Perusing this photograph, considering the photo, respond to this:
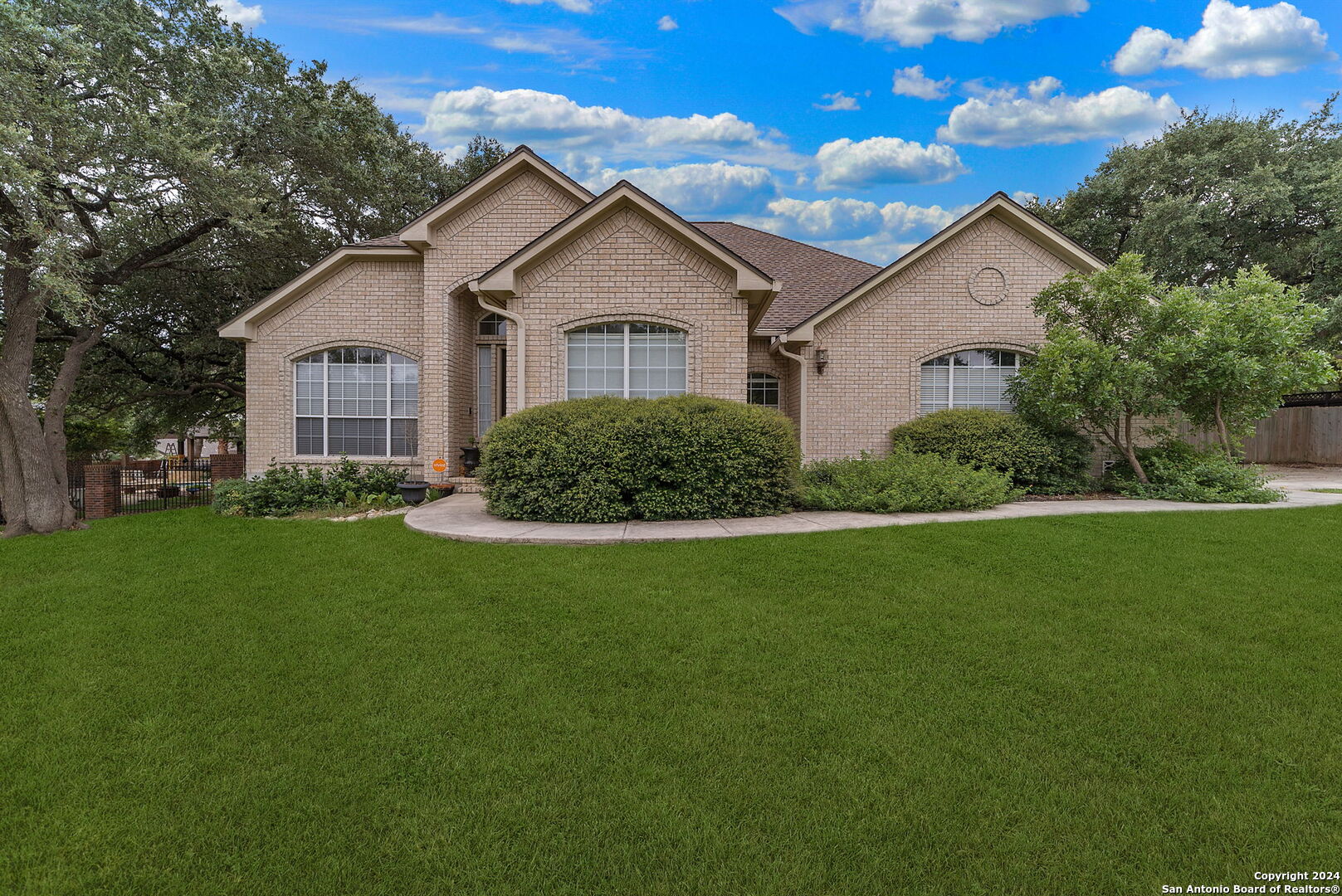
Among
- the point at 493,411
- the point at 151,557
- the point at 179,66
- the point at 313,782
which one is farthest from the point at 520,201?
the point at 313,782

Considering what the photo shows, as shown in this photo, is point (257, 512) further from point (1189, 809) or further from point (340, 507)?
point (1189, 809)

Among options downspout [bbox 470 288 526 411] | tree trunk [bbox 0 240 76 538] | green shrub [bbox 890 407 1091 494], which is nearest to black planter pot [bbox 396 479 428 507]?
downspout [bbox 470 288 526 411]

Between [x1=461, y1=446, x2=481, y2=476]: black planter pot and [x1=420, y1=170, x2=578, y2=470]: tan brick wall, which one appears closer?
[x1=420, y1=170, x2=578, y2=470]: tan brick wall

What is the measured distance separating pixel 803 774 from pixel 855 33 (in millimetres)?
17339

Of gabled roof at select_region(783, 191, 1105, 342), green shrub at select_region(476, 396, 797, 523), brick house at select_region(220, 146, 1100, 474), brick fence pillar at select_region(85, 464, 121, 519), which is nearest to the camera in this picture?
green shrub at select_region(476, 396, 797, 523)

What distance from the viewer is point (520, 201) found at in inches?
488

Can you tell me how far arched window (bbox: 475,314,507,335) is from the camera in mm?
13312

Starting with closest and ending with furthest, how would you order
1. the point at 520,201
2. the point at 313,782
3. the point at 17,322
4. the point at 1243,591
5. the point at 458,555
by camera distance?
the point at 313,782 → the point at 1243,591 → the point at 458,555 → the point at 17,322 → the point at 520,201

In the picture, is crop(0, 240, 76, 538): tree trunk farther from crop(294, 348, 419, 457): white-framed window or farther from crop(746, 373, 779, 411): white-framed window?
crop(746, 373, 779, 411): white-framed window

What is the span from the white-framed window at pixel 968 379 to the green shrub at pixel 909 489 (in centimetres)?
312

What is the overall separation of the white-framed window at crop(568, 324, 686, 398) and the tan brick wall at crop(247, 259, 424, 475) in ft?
13.9

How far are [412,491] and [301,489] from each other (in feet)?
7.15

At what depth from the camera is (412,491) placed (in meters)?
11.1

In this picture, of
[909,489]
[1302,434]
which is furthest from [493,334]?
[1302,434]
